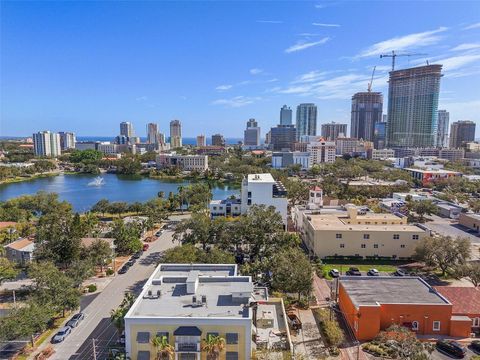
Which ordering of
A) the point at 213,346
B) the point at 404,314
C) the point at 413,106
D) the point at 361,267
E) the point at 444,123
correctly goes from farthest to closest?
the point at 444,123 → the point at 413,106 → the point at 361,267 → the point at 404,314 → the point at 213,346

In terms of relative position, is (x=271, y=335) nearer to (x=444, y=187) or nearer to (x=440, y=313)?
(x=440, y=313)

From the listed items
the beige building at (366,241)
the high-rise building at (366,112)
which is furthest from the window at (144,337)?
the high-rise building at (366,112)

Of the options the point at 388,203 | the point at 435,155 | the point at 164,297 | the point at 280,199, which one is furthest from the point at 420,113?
the point at 164,297

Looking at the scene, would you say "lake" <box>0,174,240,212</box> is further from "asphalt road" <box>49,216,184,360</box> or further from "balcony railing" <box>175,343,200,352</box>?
"balcony railing" <box>175,343,200,352</box>

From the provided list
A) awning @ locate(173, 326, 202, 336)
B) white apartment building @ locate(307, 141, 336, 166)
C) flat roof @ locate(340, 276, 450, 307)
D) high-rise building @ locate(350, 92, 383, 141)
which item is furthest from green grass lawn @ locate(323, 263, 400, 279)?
high-rise building @ locate(350, 92, 383, 141)

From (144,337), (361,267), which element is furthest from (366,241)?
(144,337)

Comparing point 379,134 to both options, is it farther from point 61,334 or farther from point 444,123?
point 61,334
